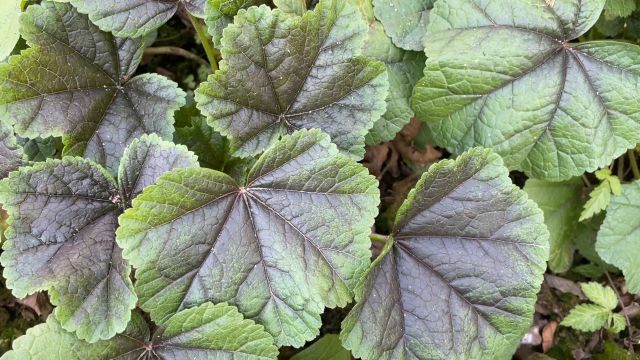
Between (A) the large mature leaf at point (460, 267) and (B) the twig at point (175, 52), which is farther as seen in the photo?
(B) the twig at point (175, 52)

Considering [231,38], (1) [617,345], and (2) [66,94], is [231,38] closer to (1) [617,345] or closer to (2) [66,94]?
(2) [66,94]

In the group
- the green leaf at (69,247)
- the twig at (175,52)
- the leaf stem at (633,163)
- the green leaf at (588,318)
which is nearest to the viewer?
the green leaf at (69,247)

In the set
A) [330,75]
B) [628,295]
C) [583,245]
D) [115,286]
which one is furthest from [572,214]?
[115,286]

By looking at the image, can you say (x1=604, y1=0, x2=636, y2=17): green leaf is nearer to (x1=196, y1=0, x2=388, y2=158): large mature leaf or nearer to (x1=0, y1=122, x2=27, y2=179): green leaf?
(x1=196, y1=0, x2=388, y2=158): large mature leaf

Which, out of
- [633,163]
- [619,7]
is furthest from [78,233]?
[633,163]

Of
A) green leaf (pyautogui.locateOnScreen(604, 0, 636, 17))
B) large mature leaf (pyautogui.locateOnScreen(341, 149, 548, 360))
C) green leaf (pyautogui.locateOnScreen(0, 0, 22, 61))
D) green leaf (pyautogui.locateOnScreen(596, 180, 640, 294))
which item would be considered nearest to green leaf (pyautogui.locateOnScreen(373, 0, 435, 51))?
large mature leaf (pyautogui.locateOnScreen(341, 149, 548, 360))

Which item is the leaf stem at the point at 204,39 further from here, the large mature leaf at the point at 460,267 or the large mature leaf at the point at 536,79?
the large mature leaf at the point at 460,267

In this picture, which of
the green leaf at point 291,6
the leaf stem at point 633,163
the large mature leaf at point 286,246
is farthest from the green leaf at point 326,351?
the leaf stem at point 633,163

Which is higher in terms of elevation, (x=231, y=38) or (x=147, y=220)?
(x=231, y=38)
